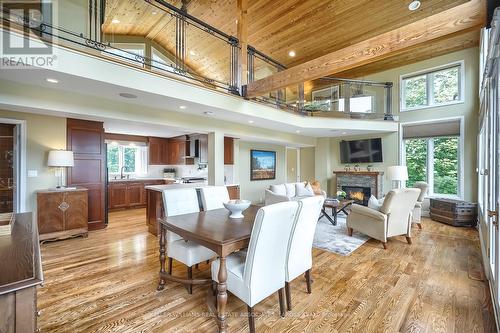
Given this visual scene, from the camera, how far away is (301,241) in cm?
223

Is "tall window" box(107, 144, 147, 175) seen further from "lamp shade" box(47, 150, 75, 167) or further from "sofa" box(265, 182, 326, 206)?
"sofa" box(265, 182, 326, 206)

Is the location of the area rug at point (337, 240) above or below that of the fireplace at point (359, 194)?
below

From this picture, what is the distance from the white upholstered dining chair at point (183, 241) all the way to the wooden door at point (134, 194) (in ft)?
15.7

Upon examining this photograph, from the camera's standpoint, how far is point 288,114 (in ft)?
17.3

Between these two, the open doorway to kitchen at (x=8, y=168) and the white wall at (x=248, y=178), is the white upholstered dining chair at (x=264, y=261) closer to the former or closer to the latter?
the open doorway to kitchen at (x=8, y=168)

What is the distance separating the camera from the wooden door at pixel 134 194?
688 cm

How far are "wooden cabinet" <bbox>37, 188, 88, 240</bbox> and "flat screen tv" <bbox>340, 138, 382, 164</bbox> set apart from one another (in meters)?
7.19

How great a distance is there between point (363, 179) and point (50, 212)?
25.1 ft

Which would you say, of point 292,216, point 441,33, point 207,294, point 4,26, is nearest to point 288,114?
point 441,33

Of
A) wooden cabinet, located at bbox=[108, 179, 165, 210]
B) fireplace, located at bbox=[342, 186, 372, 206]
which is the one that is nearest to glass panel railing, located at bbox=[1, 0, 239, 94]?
wooden cabinet, located at bbox=[108, 179, 165, 210]

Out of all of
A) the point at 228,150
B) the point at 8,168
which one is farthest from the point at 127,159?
the point at 228,150

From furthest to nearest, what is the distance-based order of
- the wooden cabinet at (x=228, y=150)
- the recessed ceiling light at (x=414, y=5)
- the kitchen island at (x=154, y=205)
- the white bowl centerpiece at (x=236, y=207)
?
1. the wooden cabinet at (x=228, y=150)
2. the recessed ceiling light at (x=414, y=5)
3. the kitchen island at (x=154, y=205)
4. the white bowl centerpiece at (x=236, y=207)

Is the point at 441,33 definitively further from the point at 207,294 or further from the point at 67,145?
the point at 67,145

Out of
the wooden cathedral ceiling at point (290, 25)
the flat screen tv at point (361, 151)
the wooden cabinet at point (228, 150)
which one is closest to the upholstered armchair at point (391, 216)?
the flat screen tv at point (361, 151)
